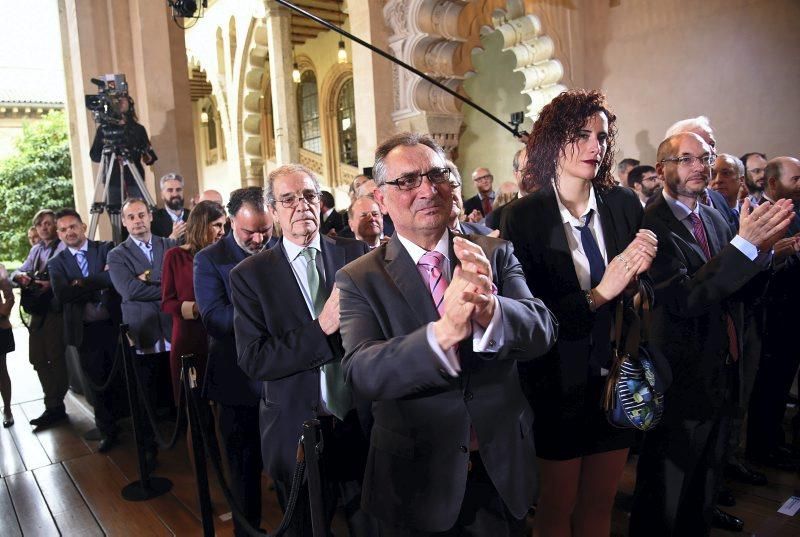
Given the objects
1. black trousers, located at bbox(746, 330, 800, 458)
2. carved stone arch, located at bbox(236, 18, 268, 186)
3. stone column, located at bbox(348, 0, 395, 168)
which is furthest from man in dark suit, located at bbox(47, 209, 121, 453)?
carved stone arch, located at bbox(236, 18, 268, 186)

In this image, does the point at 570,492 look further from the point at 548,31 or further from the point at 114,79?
the point at 548,31

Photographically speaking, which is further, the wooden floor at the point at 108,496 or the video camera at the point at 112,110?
the video camera at the point at 112,110

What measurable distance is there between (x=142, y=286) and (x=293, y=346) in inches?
98.2

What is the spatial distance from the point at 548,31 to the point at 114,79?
17.0 ft

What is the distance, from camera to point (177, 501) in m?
3.40

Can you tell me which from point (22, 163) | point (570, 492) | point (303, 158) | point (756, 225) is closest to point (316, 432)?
point (570, 492)

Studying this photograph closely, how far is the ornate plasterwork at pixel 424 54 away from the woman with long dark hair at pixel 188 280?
3.88 metres

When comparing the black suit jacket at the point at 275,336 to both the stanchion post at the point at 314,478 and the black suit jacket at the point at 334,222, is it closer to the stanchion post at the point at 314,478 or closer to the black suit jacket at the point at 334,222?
the stanchion post at the point at 314,478

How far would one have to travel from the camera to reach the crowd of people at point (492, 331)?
145 centimetres

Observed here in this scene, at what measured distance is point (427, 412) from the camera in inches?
57.4

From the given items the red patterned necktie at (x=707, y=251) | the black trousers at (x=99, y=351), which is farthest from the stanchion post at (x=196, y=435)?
the black trousers at (x=99, y=351)

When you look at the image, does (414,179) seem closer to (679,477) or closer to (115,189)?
(679,477)

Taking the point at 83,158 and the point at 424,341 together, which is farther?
the point at 83,158

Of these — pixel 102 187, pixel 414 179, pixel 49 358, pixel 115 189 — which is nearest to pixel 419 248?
pixel 414 179
